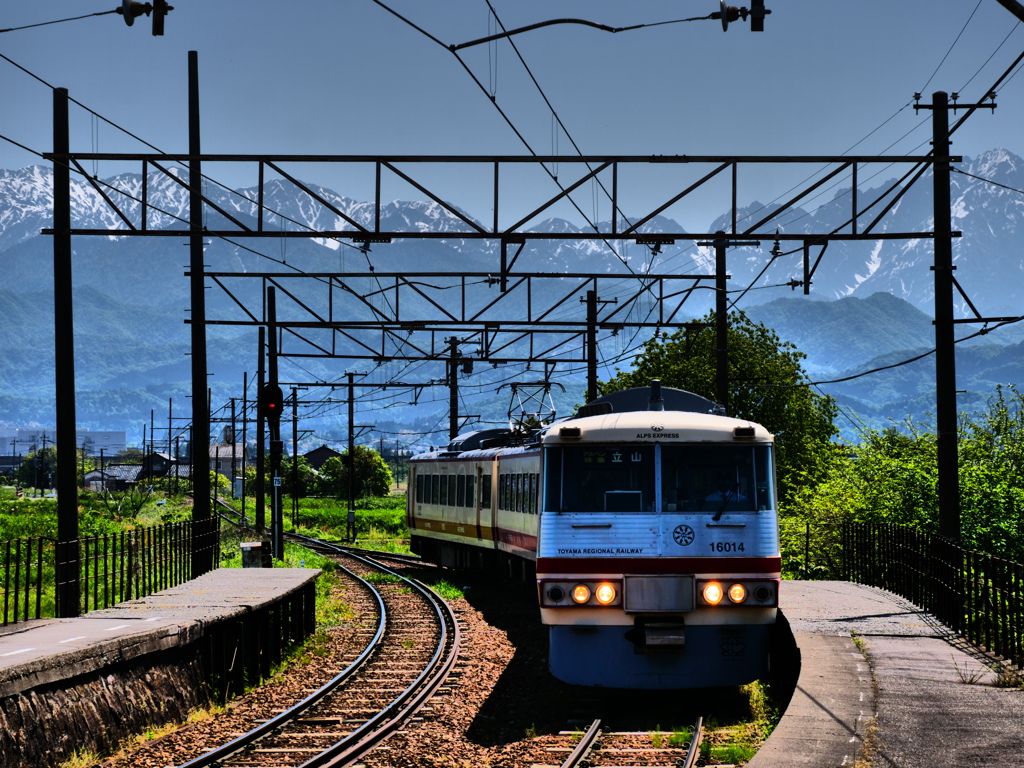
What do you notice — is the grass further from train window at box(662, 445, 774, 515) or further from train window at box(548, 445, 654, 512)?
train window at box(662, 445, 774, 515)

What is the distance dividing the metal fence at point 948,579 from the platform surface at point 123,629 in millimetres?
7705

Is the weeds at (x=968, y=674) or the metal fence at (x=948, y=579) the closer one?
the weeds at (x=968, y=674)

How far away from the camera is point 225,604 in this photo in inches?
555

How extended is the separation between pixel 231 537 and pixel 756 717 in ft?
112

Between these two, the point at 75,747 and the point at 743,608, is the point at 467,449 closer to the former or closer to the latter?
the point at 743,608

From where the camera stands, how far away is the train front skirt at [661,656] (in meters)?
11.6

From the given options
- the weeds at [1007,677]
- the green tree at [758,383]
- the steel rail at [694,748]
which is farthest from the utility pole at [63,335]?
the green tree at [758,383]

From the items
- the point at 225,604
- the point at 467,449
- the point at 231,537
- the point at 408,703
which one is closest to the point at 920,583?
the point at 408,703

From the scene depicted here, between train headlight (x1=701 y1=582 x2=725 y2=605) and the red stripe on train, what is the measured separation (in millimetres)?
135

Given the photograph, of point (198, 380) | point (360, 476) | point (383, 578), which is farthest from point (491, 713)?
point (360, 476)

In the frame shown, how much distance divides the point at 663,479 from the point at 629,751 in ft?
10.5

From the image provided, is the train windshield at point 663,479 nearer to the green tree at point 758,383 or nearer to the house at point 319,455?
the green tree at point 758,383

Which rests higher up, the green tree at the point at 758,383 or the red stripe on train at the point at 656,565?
the green tree at the point at 758,383

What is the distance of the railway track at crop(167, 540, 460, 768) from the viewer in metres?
10.1
